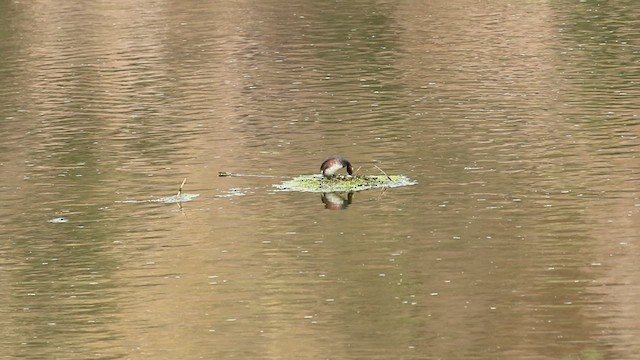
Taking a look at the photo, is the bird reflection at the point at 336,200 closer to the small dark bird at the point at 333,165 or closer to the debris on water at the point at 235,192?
the small dark bird at the point at 333,165

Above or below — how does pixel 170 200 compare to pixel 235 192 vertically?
above

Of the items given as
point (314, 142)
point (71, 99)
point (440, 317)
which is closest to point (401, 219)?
point (440, 317)

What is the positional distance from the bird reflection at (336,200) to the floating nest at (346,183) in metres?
0.16

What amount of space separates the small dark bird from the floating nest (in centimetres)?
14

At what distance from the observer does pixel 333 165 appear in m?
32.6

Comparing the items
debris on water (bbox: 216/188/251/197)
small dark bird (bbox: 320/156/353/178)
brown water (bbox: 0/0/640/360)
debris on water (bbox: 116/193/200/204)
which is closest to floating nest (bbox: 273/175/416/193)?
small dark bird (bbox: 320/156/353/178)

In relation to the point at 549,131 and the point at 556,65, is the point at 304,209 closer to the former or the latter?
the point at 549,131

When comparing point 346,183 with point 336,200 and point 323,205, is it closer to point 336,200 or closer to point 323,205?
point 336,200

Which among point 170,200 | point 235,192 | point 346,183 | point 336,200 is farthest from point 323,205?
point 170,200

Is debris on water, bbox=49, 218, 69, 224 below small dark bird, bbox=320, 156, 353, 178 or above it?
below

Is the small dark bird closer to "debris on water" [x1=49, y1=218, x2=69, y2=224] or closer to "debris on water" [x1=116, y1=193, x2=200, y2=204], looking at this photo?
"debris on water" [x1=116, y1=193, x2=200, y2=204]

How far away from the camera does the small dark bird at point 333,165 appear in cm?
3241

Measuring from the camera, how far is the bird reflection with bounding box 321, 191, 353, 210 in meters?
31.2

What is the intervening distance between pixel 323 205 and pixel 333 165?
1437 millimetres
